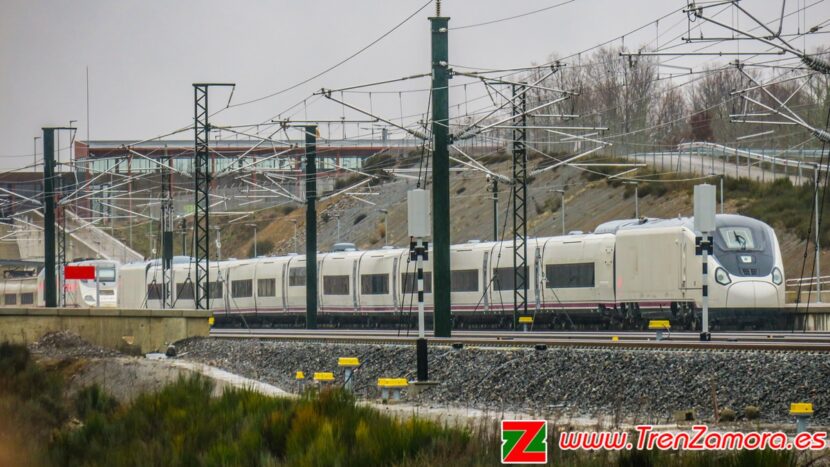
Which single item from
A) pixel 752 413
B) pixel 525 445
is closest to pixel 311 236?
pixel 752 413

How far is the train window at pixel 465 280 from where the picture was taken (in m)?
49.2

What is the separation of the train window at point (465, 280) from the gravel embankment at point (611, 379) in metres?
18.7

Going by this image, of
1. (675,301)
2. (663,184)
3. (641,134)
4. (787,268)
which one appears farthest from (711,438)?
(641,134)

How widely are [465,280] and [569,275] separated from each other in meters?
6.23

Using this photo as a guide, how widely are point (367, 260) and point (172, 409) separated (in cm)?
3525

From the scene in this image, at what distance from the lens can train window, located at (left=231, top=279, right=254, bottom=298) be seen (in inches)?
2467

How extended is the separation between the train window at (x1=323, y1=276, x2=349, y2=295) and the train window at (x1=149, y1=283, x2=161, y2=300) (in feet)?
46.5

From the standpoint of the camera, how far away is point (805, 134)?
78.3 meters

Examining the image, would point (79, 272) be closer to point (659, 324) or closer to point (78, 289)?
point (78, 289)

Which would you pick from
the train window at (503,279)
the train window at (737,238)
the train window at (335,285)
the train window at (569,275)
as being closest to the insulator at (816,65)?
the train window at (737,238)

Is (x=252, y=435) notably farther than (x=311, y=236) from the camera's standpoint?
No

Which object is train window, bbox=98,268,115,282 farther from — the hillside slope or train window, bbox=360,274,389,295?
train window, bbox=360,274,389,295

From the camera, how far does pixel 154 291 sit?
68.9 meters

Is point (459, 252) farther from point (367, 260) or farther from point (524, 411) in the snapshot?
point (524, 411)
